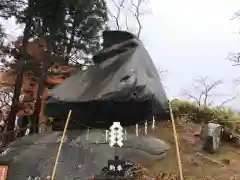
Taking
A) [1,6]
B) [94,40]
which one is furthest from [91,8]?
[1,6]

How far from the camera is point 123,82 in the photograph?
355 inches

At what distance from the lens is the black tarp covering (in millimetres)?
8883

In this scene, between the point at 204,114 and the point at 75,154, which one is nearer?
the point at 75,154

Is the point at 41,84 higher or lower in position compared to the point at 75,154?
higher

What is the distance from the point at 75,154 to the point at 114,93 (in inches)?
69.7

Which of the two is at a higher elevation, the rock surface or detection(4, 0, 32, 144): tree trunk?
detection(4, 0, 32, 144): tree trunk

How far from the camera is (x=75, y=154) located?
816cm

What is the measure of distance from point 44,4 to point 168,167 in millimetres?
10031

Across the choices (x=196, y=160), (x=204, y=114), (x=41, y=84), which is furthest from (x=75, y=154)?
(x=41, y=84)

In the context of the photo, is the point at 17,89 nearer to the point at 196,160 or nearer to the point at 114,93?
the point at 114,93

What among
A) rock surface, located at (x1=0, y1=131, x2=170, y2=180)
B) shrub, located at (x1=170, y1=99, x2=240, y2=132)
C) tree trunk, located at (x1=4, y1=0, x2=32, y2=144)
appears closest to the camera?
rock surface, located at (x1=0, y1=131, x2=170, y2=180)

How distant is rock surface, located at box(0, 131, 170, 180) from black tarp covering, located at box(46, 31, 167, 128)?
0.58m

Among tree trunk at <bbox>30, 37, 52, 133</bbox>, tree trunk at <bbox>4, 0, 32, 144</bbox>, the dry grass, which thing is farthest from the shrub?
tree trunk at <bbox>4, 0, 32, 144</bbox>

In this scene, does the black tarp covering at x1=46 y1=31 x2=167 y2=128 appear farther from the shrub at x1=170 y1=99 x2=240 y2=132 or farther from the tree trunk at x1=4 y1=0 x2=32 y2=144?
the tree trunk at x1=4 y1=0 x2=32 y2=144
